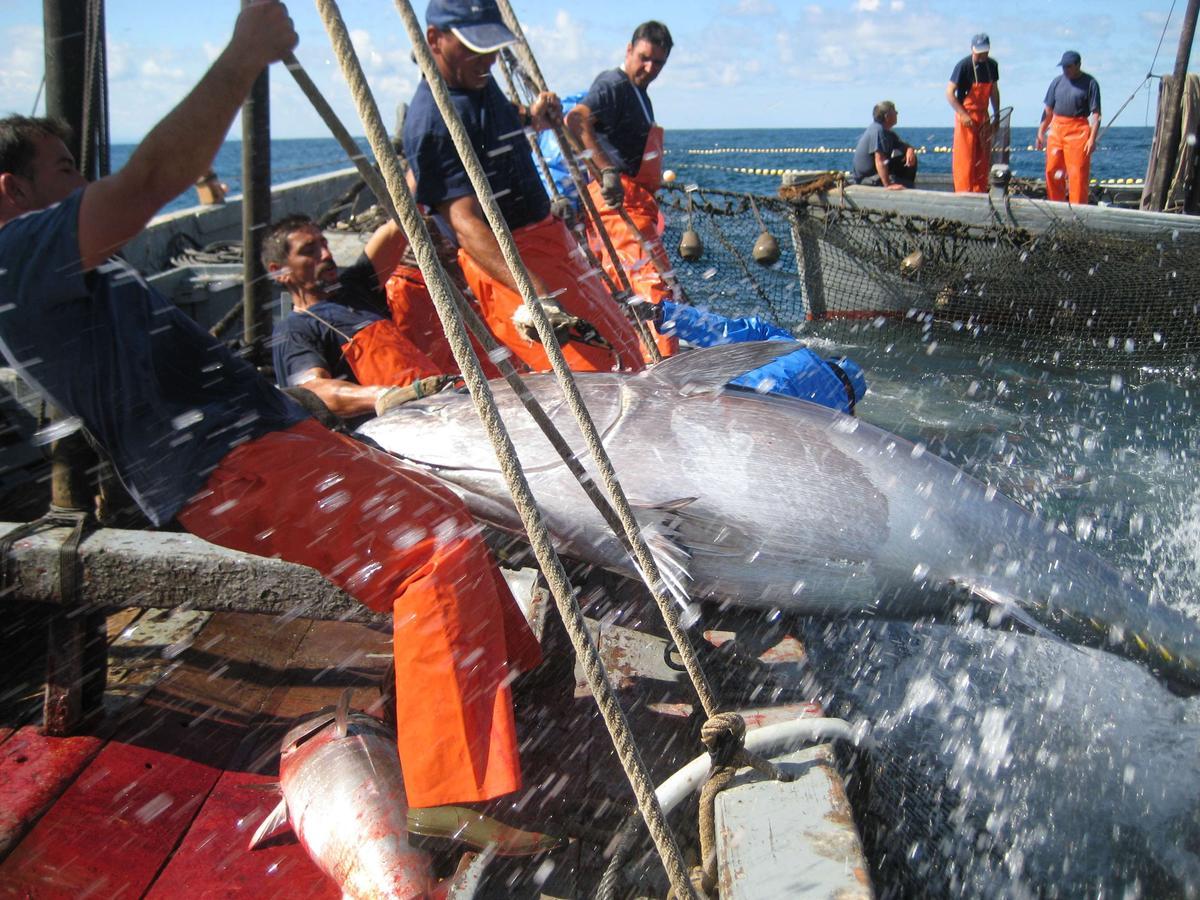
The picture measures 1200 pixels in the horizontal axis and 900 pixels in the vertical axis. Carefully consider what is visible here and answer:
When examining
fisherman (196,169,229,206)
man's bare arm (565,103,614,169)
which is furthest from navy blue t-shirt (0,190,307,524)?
fisherman (196,169,229,206)

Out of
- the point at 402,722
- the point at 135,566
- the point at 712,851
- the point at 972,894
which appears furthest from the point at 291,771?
the point at 972,894

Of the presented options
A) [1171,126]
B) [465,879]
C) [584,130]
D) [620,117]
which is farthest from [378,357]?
[1171,126]

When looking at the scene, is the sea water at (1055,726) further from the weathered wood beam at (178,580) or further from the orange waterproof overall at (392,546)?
the weathered wood beam at (178,580)

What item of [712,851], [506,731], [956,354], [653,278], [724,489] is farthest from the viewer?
[956,354]

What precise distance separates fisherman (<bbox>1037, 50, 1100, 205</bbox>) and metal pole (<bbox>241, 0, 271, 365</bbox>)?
8108 millimetres

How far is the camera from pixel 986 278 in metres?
8.34

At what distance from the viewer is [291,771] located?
2.23 m

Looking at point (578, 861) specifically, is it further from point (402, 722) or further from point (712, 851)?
point (402, 722)

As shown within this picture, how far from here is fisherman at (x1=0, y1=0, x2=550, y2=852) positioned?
1834 mm

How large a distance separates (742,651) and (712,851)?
41.0 inches

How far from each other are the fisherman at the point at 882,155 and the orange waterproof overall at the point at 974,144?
2.25ft

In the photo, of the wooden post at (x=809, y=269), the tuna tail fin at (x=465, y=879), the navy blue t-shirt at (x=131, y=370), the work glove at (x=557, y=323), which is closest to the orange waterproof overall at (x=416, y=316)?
the work glove at (x=557, y=323)

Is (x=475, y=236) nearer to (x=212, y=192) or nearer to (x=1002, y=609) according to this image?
(x=1002, y=609)

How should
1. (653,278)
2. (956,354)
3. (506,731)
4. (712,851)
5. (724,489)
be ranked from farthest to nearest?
(956,354) → (653,278) → (724,489) → (506,731) → (712,851)
